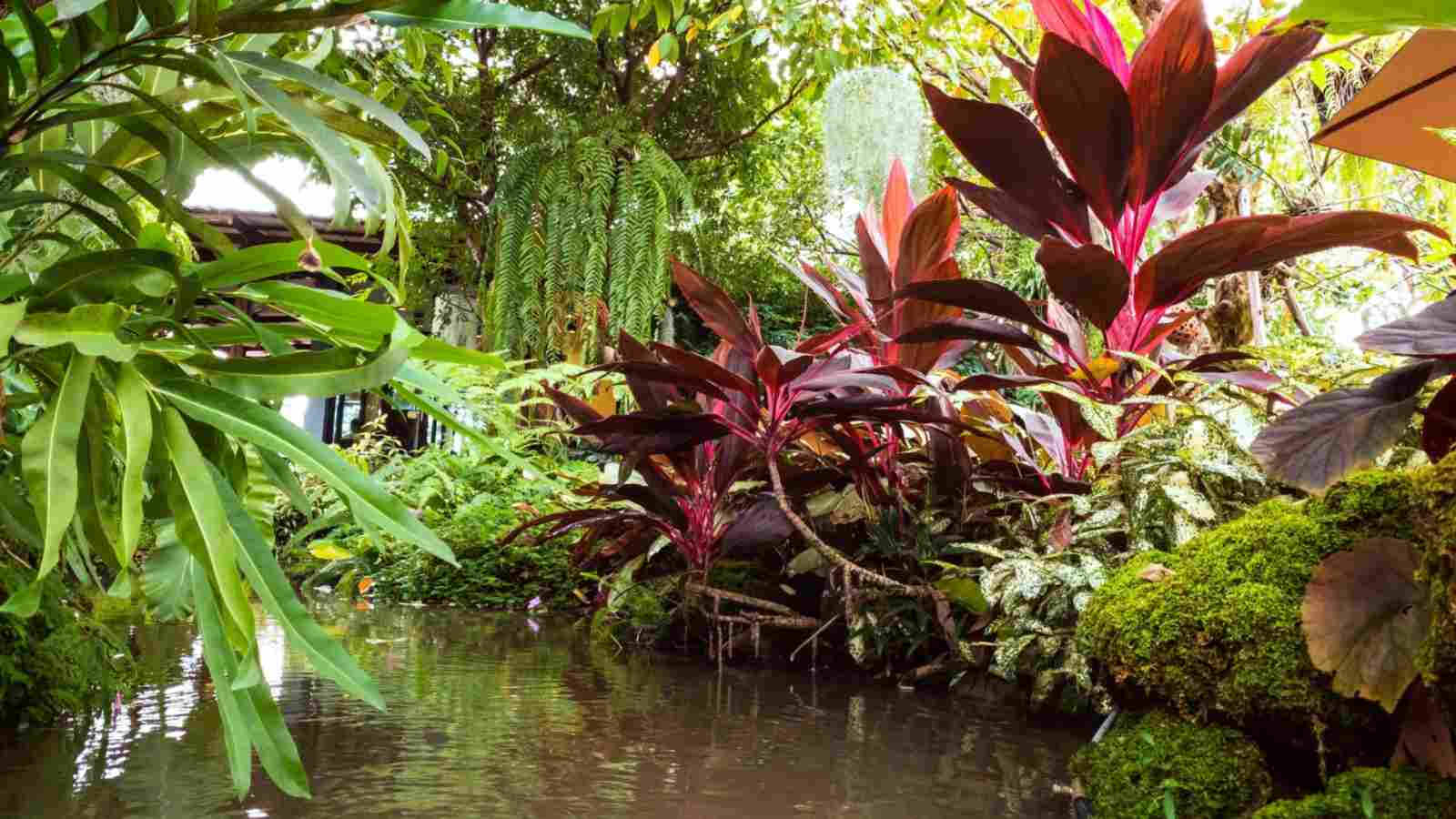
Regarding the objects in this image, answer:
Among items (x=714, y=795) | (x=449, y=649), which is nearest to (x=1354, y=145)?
Result: (x=714, y=795)

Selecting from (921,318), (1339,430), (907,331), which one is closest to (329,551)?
(921,318)

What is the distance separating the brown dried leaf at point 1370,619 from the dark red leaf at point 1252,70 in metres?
0.96

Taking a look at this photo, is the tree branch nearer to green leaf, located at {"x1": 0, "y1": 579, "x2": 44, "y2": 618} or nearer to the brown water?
the brown water

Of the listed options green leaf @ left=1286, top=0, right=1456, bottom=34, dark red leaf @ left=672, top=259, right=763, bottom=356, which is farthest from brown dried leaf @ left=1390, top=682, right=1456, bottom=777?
dark red leaf @ left=672, top=259, right=763, bottom=356

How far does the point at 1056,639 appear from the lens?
A: 1579mm

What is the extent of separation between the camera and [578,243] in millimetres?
6742

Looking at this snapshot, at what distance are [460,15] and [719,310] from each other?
119cm

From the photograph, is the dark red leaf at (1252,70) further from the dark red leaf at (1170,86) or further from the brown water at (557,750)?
the brown water at (557,750)

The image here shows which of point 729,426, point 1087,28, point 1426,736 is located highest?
point 1087,28

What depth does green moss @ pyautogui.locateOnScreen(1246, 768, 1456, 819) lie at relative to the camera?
0.88 m

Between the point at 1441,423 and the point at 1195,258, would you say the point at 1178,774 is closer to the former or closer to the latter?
the point at 1441,423

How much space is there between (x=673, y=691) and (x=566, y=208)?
540cm

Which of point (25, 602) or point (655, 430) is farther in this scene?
point (655, 430)

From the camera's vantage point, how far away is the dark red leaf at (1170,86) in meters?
1.52
